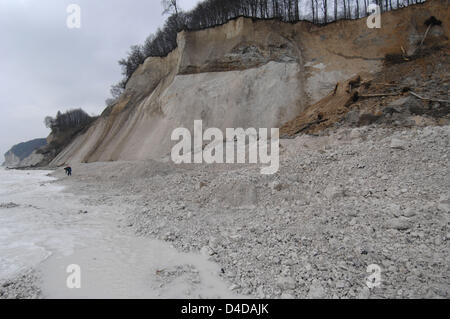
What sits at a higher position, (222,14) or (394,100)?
(222,14)

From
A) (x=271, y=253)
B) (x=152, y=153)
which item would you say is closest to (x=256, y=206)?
(x=271, y=253)

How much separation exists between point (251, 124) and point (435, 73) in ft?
28.3

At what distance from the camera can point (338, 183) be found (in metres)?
5.61

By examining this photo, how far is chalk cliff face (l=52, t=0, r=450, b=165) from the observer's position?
14.8 m

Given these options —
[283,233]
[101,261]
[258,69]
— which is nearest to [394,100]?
[283,233]

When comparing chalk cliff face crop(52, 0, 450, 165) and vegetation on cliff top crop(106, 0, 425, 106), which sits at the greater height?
vegetation on cliff top crop(106, 0, 425, 106)

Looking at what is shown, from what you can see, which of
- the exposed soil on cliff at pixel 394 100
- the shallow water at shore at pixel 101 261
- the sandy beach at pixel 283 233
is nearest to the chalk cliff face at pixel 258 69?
the exposed soil on cliff at pixel 394 100

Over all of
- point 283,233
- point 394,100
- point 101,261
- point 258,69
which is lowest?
point 101,261

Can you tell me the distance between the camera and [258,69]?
640 inches

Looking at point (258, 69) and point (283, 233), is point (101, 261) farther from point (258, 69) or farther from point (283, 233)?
point (258, 69)

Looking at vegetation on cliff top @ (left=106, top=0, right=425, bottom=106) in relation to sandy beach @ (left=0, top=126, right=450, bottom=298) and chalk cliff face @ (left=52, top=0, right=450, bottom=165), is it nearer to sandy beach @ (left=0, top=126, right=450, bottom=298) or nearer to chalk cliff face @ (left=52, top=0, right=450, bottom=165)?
chalk cliff face @ (left=52, top=0, right=450, bottom=165)

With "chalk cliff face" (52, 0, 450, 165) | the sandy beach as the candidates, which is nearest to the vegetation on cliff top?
"chalk cliff face" (52, 0, 450, 165)

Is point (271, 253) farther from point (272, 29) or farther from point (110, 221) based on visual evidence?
point (272, 29)

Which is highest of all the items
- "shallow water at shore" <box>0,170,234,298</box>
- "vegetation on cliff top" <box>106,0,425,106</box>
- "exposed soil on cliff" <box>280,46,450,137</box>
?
"vegetation on cliff top" <box>106,0,425,106</box>
